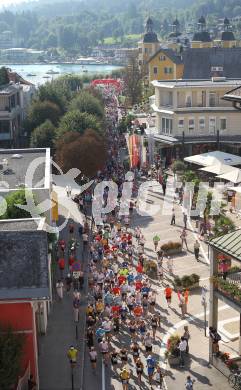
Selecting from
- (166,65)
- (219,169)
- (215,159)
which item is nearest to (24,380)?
(219,169)

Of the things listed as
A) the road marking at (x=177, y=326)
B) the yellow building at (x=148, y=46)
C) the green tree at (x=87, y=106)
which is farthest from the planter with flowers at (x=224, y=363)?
the yellow building at (x=148, y=46)

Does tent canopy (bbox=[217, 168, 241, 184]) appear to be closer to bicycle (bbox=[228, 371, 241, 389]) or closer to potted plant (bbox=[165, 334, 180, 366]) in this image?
potted plant (bbox=[165, 334, 180, 366])

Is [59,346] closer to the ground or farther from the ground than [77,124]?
closer to the ground

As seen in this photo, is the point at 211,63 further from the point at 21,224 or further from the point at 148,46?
the point at 148,46

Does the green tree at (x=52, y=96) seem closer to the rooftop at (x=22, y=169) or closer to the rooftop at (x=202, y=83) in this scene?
the rooftop at (x=202, y=83)

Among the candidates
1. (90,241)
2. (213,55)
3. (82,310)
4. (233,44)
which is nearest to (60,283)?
(82,310)
